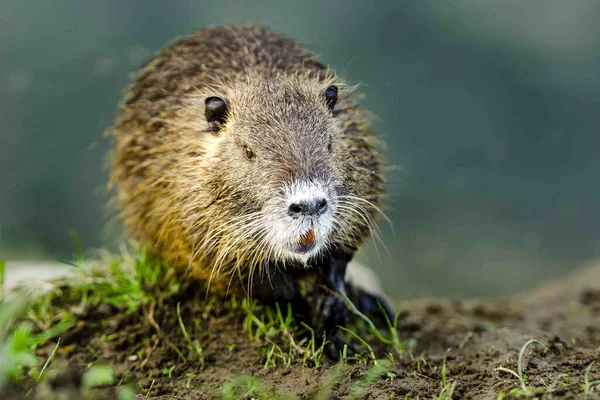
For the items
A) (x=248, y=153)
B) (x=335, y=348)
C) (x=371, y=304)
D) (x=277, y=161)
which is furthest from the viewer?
(x=371, y=304)

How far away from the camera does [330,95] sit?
138 inches

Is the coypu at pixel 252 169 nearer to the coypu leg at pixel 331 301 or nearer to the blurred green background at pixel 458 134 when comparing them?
the coypu leg at pixel 331 301

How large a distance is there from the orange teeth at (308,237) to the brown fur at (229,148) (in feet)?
0.85

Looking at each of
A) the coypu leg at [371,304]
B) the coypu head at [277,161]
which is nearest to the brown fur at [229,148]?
the coypu head at [277,161]

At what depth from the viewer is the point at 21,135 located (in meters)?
6.42

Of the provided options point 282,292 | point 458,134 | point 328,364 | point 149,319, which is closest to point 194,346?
point 149,319

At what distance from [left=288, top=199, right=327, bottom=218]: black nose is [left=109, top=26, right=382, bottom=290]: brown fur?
0.63 feet

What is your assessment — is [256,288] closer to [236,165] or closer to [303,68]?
[236,165]

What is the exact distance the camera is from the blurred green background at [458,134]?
21.7 feet

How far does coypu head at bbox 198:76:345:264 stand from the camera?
2979 millimetres

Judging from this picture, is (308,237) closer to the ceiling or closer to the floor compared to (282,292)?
closer to the ceiling

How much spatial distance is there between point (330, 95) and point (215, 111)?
600 mm

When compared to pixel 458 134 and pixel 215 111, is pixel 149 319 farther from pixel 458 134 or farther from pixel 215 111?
pixel 458 134

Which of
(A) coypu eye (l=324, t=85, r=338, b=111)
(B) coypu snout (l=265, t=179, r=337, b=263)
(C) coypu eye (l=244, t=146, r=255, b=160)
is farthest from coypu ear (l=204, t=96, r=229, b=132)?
(B) coypu snout (l=265, t=179, r=337, b=263)
